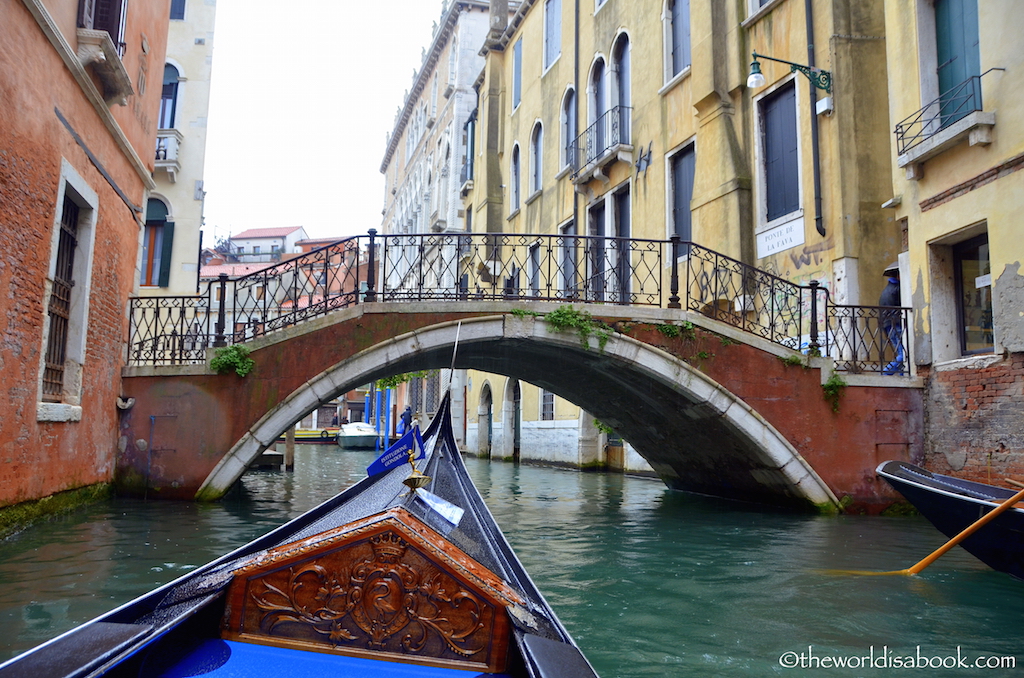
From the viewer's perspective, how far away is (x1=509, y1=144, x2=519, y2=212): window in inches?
624

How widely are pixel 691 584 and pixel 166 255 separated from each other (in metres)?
9.24

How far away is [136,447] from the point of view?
6.58 meters

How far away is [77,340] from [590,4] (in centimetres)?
953

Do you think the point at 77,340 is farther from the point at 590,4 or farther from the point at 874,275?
the point at 590,4

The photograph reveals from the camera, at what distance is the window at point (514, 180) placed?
15.9 m

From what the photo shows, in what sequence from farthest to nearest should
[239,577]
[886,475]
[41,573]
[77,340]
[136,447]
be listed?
[136,447], [77,340], [886,475], [41,573], [239,577]

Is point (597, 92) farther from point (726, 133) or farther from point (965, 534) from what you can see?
point (965, 534)

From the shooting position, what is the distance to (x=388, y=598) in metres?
1.59

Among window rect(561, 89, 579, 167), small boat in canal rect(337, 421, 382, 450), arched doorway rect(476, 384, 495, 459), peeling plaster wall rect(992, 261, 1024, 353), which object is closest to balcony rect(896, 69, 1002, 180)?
peeling plaster wall rect(992, 261, 1024, 353)

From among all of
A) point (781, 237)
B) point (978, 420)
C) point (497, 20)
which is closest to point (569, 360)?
point (781, 237)

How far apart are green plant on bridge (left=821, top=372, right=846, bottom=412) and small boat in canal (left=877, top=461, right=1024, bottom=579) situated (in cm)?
207

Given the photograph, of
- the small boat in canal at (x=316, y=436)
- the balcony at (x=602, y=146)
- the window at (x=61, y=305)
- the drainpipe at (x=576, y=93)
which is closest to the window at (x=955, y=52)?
the balcony at (x=602, y=146)

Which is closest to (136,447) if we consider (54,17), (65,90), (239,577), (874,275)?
(65,90)

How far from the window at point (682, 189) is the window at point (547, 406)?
5.05 metres
